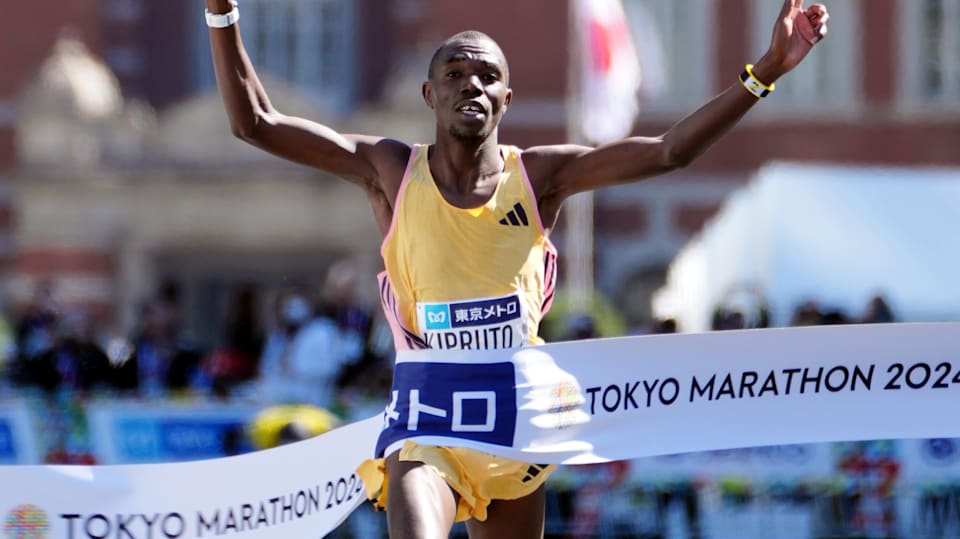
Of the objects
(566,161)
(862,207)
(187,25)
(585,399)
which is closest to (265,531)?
(585,399)

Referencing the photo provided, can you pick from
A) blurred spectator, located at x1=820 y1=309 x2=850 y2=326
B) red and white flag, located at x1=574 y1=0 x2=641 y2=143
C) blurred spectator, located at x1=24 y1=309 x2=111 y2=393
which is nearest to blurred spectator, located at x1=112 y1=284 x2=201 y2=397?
blurred spectator, located at x1=24 y1=309 x2=111 y2=393

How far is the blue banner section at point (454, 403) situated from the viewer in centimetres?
545

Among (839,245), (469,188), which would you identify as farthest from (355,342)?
(469,188)

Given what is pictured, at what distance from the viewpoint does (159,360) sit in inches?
555

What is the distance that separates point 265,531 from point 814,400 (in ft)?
5.67

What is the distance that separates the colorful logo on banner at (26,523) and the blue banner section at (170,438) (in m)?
6.70

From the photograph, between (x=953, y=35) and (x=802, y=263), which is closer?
(x=802, y=263)

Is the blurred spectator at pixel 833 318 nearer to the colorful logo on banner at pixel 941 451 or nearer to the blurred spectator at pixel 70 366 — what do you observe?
the colorful logo on banner at pixel 941 451

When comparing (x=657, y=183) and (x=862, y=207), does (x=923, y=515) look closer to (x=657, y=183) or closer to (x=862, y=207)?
(x=862, y=207)

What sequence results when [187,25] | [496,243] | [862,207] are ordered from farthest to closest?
[187,25] → [862,207] → [496,243]

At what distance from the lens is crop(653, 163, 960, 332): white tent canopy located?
16141 mm

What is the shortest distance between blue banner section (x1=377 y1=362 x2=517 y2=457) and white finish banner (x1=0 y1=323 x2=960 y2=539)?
0.02 meters

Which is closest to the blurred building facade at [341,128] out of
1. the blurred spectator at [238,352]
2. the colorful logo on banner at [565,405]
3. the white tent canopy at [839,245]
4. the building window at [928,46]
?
the building window at [928,46]

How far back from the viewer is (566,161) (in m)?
5.64
